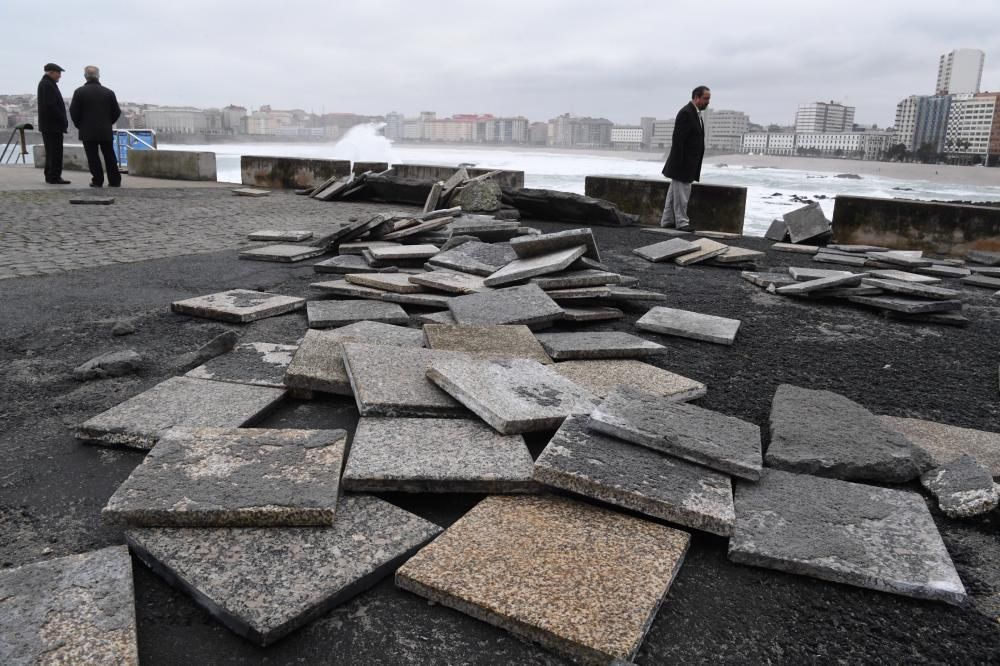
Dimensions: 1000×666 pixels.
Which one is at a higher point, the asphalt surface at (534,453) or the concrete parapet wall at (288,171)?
the concrete parapet wall at (288,171)

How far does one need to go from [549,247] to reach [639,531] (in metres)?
3.74

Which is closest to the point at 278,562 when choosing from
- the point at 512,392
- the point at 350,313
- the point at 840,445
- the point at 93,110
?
the point at 512,392

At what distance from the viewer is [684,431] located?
8.03ft

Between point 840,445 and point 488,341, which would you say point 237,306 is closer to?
point 488,341

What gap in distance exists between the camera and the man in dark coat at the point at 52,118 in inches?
462

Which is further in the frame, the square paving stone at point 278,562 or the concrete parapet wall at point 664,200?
the concrete parapet wall at point 664,200

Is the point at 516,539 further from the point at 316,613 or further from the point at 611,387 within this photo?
the point at 611,387

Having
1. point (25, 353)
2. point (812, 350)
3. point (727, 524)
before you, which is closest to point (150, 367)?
point (25, 353)

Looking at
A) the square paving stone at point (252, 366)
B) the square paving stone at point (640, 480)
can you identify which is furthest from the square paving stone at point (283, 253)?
the square paving stone at point (640, 480)

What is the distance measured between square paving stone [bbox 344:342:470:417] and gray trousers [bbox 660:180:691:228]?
286 inches

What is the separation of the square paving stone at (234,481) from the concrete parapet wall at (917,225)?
28.8ft

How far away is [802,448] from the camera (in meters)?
2.61

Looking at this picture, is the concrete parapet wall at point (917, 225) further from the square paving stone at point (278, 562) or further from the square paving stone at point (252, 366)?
the square paving stone at point (278, 562)

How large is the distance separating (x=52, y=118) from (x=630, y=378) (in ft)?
43.3
